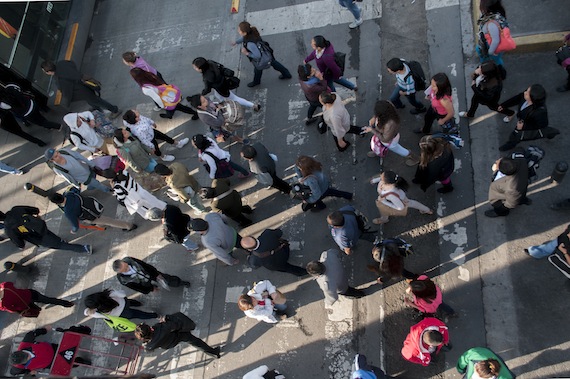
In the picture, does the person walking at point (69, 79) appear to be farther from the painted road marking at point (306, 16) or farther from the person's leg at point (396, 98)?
the person's leg at point (396, 98)

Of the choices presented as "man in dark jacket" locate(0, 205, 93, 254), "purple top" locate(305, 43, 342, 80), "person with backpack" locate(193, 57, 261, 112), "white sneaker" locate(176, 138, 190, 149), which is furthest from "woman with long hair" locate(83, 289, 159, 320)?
"purple top" locate(305, 43, 342, 80)

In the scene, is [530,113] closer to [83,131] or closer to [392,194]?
[392,194]

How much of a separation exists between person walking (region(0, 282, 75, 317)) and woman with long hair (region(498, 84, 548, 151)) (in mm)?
8602

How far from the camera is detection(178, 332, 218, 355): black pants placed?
6355 mm

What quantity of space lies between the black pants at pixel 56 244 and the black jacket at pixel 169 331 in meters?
3.30

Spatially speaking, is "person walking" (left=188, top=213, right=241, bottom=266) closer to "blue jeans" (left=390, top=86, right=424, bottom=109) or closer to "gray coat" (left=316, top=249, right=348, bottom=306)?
"gray coat" (left=316, top=249, right=348, bottom=306)

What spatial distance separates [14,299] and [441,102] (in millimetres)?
7758

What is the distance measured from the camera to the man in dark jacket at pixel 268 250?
613cm

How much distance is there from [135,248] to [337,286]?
14.7ft

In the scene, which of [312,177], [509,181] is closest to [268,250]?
[312,177]

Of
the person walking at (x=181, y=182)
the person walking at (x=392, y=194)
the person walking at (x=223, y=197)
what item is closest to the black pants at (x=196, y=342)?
the person walking at (x=223, y=197)

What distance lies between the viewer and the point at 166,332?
5.96 m

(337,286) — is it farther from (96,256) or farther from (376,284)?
(96,256)

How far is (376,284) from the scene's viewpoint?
7.14 metres
